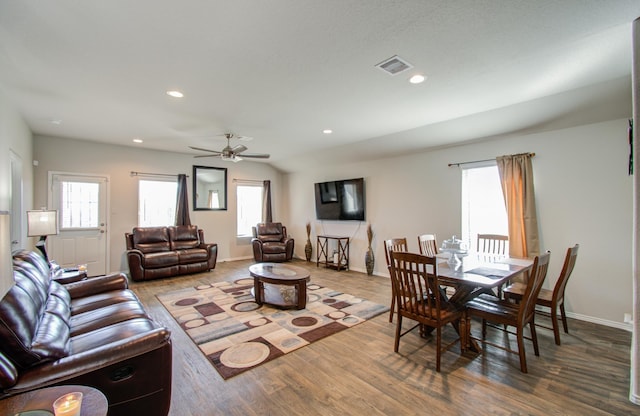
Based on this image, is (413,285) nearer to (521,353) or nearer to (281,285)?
(521,353)

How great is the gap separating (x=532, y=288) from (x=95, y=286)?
4290 mm

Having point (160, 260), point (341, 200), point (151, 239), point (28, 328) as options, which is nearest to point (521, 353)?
point (28, 328)

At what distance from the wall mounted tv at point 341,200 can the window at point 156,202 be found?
3445 mm

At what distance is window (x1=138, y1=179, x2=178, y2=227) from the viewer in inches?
245

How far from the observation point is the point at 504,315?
2494 mm

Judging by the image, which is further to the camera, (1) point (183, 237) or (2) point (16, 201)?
(1) point (183, 237)

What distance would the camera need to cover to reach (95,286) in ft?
10.1

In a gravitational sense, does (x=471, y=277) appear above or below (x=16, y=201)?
below

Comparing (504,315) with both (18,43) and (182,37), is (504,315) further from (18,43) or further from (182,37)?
(18,43)

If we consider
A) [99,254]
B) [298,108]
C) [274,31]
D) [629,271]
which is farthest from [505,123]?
[99,254]

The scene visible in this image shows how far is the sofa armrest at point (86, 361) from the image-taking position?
4.46ft

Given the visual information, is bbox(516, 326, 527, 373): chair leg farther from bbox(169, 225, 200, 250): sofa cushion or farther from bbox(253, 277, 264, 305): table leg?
bbox(169, 225, 200, 250): sofa cushion

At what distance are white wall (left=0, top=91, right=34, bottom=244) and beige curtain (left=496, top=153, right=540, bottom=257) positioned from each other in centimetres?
626

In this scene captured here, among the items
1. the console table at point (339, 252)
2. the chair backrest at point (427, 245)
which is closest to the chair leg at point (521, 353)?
the chair backrest at point (427, 245)
